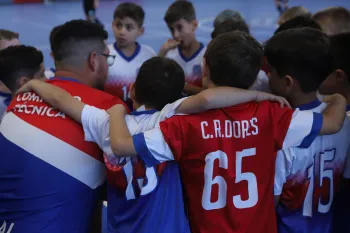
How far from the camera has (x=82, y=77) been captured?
2.26 meters

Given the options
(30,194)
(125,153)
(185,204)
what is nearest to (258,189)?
(185,204)

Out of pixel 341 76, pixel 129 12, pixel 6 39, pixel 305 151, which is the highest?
pixel 129 12

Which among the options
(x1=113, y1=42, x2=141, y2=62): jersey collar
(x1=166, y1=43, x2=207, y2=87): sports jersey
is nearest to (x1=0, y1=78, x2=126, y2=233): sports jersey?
(x1=166, y1=43, x2=207, y2=87): sports jersey

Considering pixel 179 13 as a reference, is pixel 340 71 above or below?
below

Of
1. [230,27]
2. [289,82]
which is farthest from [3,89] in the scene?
[289,82]

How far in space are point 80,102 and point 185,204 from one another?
657mm

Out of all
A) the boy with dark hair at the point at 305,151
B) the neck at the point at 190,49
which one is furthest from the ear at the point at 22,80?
the neck at the point at 190,49

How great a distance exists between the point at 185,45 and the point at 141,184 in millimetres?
2401

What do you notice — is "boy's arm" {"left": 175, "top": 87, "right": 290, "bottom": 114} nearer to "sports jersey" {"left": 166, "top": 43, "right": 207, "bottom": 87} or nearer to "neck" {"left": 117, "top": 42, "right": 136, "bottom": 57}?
"sports jersey" {"left": 166, "top": 43, "right": 207, "bottom": 87}

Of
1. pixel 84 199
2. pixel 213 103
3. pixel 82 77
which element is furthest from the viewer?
pixel 82 77

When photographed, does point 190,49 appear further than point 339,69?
Yes

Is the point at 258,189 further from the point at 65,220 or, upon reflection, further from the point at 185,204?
the point at 65,220

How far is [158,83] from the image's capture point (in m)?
1.88

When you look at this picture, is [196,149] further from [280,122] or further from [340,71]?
[340,71]
